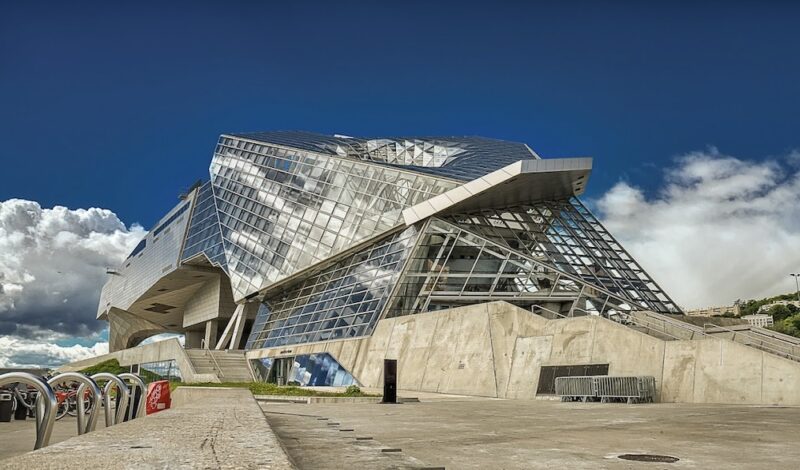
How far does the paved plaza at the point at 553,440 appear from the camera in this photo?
20.7 feet

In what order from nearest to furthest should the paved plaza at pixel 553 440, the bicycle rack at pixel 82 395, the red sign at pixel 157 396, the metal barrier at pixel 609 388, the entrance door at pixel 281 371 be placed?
the paved plaza at pixel 553 440, the bicycle rack at pixel 82 395, the red sign at pixel 157 396, the metal barrier at pixel 609 388, the entrance door at pixel 281 371

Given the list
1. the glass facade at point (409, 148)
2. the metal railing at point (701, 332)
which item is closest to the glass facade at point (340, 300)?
the metal railing at point (701, 332)

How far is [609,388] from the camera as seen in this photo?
1856cm

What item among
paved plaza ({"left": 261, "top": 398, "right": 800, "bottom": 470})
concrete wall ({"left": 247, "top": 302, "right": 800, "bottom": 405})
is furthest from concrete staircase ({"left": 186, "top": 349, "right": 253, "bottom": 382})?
paved plaza ({"left": 261, "top": 398, "right": 800, "bottom": 470})

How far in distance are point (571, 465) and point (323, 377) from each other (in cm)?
2760

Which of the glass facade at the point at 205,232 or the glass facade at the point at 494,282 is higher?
the glass facade at the point at 205,232

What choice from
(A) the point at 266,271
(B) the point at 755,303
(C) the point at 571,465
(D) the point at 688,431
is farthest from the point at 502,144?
(B) the point at 755,303

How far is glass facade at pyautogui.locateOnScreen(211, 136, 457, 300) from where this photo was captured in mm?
38531

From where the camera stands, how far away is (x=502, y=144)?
2195 inches

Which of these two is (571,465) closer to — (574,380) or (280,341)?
(574,380)

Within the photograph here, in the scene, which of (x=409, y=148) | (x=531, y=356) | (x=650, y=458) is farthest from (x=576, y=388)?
(x=409, y=148)

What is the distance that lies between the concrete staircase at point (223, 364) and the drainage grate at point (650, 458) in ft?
119

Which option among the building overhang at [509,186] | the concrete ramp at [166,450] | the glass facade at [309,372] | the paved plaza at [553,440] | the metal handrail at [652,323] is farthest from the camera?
the building overhang at [509,186]

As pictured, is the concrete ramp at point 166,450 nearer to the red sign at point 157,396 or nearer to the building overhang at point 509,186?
the red sign at point 157,396
